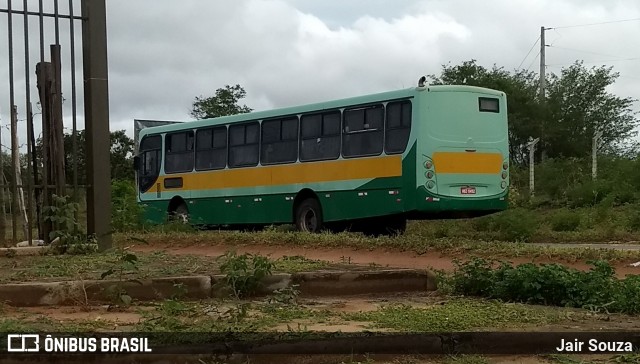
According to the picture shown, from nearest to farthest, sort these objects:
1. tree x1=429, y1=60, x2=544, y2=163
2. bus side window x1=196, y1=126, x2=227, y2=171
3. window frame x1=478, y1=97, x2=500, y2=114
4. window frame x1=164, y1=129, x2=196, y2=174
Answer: window frame x1=478, y1=97, x2=500, y2=114 → bus side window x1=196, y1=126, x2=227, y2=171 → window frame x1=164, y1=129, x2=196, y2=174 → tree x1=429, y1=60, x2=544, y2=163

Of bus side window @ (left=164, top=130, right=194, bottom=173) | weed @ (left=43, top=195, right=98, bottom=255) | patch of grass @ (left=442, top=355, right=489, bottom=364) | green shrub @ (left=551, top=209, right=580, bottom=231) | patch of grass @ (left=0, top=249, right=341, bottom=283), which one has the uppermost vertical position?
bus side window @ (left=164, top=130, right=194, bottom=173)

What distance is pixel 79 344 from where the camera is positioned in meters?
4.08

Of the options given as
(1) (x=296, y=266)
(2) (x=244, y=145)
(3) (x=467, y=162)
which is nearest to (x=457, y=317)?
(1) (x=296, y=266)

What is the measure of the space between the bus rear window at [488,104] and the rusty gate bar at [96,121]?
863 centimetres

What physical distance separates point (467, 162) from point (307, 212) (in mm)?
3747

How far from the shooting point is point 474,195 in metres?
14.7

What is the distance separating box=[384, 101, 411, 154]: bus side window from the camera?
14383 millimetres

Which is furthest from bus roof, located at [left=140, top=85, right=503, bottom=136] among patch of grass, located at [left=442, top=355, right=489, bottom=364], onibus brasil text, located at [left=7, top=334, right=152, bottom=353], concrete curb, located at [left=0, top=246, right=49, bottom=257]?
onibus brasil text, located at [left=7, top=334, right=152, bottom=353]

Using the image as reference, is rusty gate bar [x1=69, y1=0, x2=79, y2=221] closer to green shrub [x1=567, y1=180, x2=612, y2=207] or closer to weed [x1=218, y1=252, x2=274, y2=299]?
weed [x1=218, y1=252, x2=274, y2=299]

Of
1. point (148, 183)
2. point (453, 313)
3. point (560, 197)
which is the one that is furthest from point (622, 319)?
point (560, 197)

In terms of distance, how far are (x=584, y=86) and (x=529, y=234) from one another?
2729cm

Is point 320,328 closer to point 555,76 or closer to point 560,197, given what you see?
point 560,197

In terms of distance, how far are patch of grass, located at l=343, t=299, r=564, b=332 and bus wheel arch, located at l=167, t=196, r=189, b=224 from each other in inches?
541

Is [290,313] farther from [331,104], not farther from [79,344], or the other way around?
[331,104]
